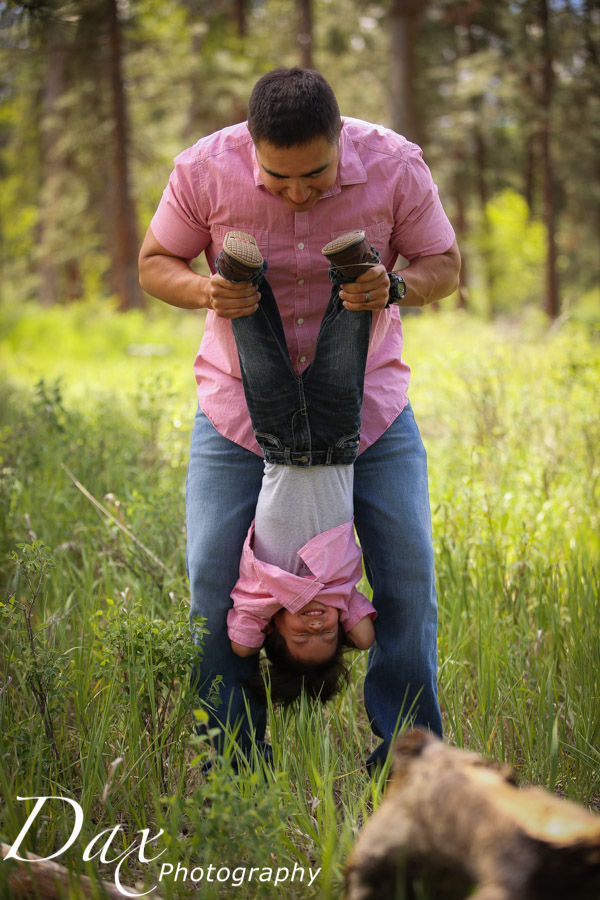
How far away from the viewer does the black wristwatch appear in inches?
95.8

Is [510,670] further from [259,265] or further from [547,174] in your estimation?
[547,174]

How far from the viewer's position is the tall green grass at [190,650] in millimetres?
2156

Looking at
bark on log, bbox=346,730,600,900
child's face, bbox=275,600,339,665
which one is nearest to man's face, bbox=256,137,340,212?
child's face, bbox=275,600,339,665

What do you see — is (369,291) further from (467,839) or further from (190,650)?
(467,839)

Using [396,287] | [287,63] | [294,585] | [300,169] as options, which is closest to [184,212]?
[300,169]

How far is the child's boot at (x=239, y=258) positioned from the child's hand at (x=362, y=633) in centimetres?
121

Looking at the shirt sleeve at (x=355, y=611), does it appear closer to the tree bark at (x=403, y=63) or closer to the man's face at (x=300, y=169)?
the man's face at (x=300, y=169)

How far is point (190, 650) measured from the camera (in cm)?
243

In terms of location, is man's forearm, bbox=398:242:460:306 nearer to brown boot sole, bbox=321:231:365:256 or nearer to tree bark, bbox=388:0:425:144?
brown boot sole, bbox=321:231:365:256

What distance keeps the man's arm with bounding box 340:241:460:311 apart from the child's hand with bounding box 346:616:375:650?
1.06 meters

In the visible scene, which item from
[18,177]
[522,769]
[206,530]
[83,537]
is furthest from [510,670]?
[18,177]

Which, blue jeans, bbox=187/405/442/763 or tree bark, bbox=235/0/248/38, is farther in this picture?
tree bark, bbox=235/0/248/38

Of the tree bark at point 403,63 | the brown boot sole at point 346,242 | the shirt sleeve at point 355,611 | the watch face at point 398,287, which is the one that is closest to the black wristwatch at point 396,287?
the watch face at point 398,287

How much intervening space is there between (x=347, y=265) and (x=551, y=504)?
231 cm
